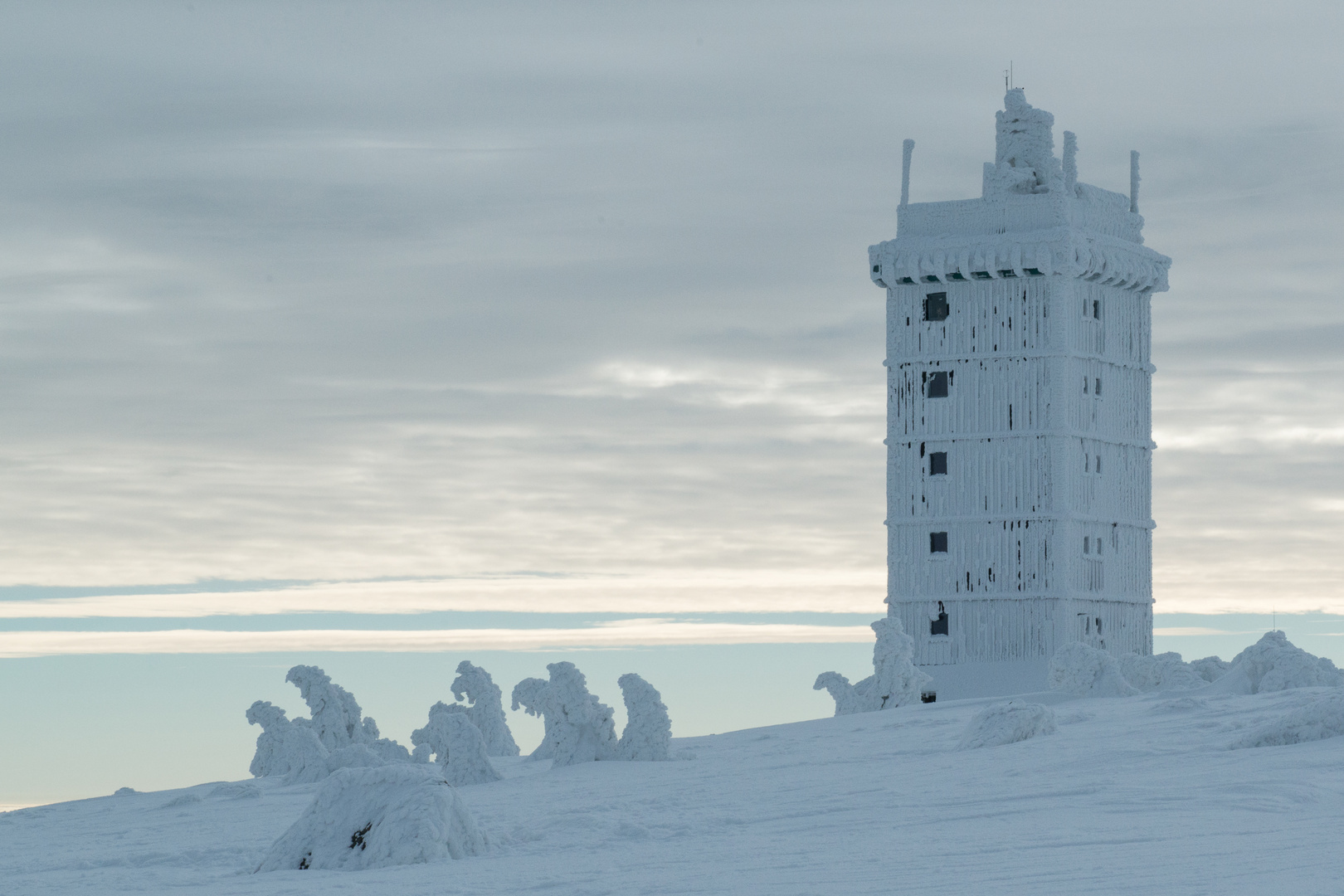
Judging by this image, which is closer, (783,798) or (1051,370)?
(783,798)

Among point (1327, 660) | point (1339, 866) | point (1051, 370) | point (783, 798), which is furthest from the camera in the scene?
point (1051, 370)

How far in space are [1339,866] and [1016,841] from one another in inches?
113

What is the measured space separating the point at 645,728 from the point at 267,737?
7.91 m

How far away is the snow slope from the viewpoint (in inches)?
597

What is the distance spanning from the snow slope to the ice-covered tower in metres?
13.3

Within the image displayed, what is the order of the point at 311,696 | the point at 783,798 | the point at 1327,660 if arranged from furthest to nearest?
the point at 311,696
the point at 1327,660
the point at 783,798

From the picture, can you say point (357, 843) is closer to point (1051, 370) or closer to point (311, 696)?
point (311, 696)

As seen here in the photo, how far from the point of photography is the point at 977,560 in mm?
42969

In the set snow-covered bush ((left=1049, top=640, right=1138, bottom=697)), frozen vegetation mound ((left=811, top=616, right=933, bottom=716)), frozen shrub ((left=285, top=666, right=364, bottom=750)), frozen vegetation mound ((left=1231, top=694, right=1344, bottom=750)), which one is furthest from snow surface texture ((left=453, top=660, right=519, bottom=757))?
frozen vegetation mound ((left=1231, top=694, right=1344, bottom=750))

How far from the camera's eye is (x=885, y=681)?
132ft

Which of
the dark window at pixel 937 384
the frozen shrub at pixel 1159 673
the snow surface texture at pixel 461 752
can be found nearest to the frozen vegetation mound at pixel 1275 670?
the frozen shrub at pixel 1159 673

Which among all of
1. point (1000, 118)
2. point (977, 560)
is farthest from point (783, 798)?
point (1000, 118)

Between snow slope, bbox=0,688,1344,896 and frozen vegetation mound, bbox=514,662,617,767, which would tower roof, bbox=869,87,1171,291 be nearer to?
snow slope, bbox=0,688,1344,896

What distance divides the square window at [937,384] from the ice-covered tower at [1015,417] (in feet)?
0.13
